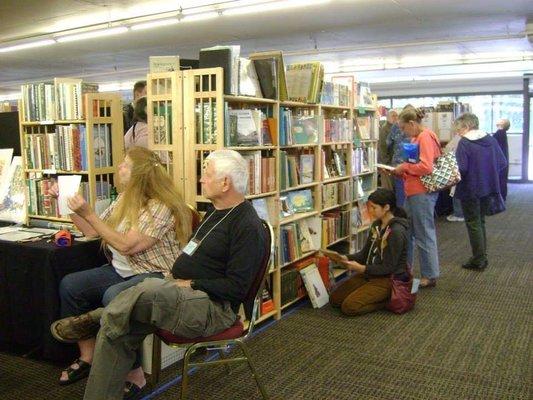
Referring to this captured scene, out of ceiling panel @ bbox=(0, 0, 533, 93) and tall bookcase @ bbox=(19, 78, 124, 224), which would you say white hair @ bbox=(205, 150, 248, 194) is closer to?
tall bookcase @ bbox=(19, 78, 124, 224)

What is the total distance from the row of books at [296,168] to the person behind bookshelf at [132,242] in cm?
116

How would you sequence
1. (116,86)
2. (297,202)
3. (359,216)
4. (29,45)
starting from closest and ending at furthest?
(297,202) → (359,216) → (29,45) → (116,86)

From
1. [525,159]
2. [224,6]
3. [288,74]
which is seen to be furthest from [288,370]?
[525,159]

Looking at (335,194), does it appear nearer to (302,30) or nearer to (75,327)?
(75,327)

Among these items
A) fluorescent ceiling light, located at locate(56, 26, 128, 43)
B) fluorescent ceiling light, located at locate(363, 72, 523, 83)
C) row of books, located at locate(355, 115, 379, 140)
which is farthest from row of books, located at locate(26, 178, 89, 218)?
fluorescent ceiling light, located at locate(363, 72, 523, 83)

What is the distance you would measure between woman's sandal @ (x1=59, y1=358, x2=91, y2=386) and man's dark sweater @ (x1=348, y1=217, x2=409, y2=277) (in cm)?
206

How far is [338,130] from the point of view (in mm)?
4820

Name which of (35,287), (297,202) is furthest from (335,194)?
(35,287)

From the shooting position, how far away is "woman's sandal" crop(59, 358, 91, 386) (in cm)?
289

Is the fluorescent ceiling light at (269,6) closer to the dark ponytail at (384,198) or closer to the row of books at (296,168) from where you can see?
the row of books at (296,168)

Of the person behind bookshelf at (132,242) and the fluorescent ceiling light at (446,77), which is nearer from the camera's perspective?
the person behind bookshelf at (132,242)

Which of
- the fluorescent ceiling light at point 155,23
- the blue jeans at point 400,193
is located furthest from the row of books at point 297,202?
the fluorescent ceiling light at point 155,23

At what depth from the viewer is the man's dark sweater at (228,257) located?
91.8 inches

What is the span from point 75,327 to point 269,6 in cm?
491
